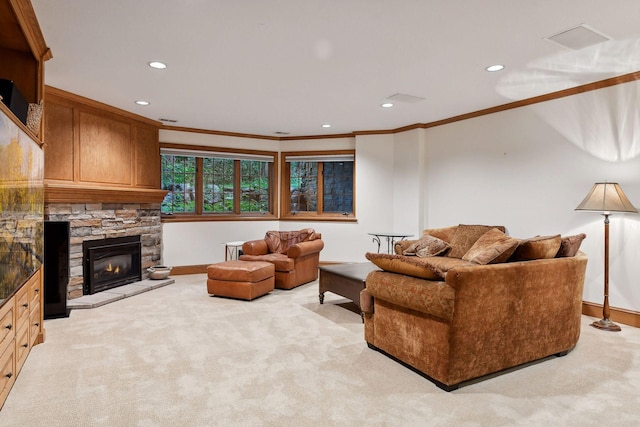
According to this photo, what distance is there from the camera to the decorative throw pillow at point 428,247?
4.92m

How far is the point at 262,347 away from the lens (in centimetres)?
310

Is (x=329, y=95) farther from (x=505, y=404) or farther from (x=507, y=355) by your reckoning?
(x=505, y=404)

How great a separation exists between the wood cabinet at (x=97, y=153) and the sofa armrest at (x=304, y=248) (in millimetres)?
2201

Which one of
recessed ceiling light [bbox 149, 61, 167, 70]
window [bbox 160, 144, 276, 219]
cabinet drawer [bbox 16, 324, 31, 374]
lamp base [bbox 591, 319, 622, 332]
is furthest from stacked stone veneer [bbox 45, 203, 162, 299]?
lamp base [bbox 591, 319, 622, 332]

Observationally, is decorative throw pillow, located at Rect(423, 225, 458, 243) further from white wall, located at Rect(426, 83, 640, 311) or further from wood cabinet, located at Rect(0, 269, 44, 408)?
wood cabinet, located at Rect(0, 269, 44, 408)

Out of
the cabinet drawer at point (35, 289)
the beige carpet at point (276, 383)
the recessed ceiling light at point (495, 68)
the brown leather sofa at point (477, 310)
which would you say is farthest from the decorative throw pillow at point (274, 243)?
the recessed ceiling light at point (495, 68)

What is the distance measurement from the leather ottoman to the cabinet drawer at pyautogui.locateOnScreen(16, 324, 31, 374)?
6.78ft

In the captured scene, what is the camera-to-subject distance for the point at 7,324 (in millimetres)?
2184

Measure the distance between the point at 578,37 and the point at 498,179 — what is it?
234cm

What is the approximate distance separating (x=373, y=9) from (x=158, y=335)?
3109mm

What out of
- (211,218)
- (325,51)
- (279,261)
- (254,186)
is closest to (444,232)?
(279,261)

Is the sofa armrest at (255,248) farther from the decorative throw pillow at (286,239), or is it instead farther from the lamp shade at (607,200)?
the lamp shade at (607,200)

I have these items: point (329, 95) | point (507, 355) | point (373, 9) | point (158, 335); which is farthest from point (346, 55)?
point (158, 335)

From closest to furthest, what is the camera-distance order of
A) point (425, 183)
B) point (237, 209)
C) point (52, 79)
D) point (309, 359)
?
point (309, 359), point (52, 79), point (425, 183), point (237, 209)
